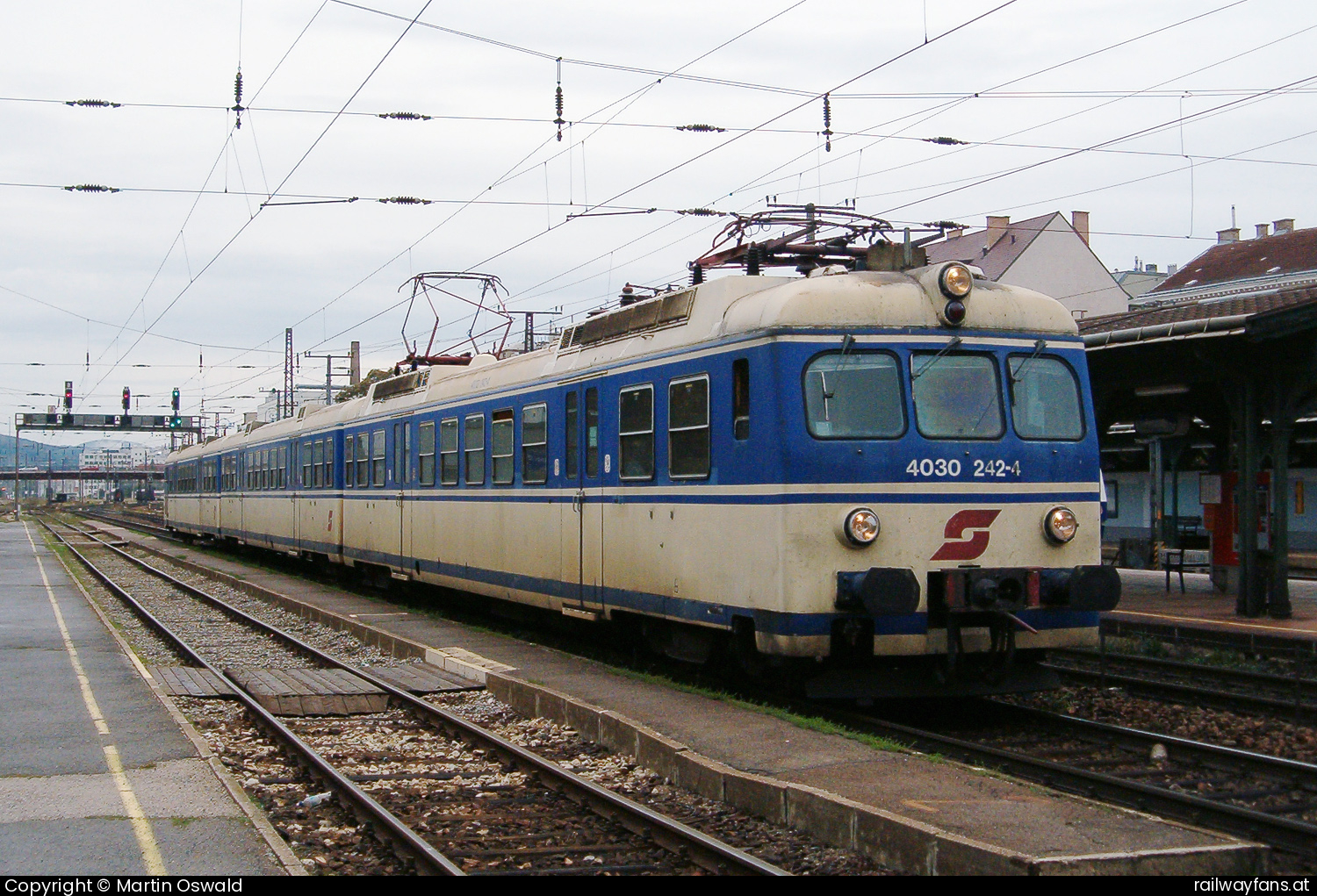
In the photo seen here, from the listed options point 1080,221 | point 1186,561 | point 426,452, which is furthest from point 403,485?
point 1080,221

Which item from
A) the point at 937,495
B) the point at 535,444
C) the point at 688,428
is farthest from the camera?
the point at 535,444

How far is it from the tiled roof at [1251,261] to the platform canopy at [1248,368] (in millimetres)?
34764

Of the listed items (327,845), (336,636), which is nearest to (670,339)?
(327,845)

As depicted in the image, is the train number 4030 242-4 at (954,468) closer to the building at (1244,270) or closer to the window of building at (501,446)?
the window of building at (501,446)

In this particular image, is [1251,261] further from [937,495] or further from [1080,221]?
[937,495]

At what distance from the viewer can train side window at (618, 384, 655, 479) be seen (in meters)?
11.0

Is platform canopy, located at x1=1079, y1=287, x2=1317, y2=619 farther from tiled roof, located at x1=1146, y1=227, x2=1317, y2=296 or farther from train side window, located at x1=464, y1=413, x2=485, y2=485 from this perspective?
tiled roof, located at x1=1146, y1=227, x2=1317, y2=296

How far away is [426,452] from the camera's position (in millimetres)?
17422

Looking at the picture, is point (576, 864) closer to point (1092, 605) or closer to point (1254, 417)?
point (1092, 605)

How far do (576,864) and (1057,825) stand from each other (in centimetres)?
234

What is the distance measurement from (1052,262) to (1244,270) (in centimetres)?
721

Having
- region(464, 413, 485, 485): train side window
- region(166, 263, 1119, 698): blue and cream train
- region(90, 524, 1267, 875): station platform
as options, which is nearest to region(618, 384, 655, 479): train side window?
region(166, 263, 1119, 698): blue and cream train
